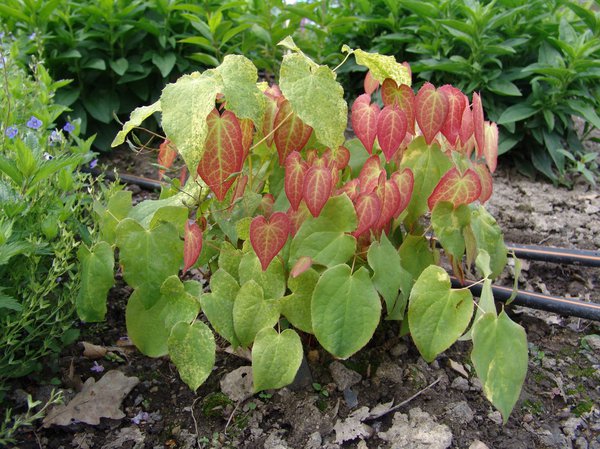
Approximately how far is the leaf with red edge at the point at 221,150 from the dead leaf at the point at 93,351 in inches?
24.5

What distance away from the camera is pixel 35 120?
1.55 metres

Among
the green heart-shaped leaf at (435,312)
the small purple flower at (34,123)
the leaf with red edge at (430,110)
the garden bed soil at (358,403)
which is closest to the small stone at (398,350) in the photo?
the garden bed soil at (358,403)

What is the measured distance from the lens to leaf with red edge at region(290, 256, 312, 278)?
3.78 feet

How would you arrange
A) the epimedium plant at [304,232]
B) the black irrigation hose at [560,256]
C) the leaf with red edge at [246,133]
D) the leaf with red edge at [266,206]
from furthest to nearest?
the black irrigation hose at [560,256] < the leaf with red edge at [266,206] < the leaf with red edge at [246,133] < the epimedium plant at [304,232]

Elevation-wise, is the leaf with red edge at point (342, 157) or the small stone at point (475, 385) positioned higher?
the leaf with red edge at point (342, 157)

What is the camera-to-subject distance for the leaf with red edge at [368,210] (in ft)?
3.78

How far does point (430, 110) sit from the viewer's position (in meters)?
1.21

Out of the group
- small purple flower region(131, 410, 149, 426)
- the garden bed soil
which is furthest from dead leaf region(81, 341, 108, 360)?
small purple flower region(131, 410, 149, 426)

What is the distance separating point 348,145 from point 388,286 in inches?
16.4

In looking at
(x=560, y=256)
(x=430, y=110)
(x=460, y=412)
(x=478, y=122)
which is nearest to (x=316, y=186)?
(x=430, y=110)

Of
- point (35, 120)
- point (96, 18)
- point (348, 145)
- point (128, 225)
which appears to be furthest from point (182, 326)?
point (96, 18)

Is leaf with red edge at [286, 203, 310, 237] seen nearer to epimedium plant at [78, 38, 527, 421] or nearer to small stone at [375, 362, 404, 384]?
epimedium plant at [78, 38, 527, 421]

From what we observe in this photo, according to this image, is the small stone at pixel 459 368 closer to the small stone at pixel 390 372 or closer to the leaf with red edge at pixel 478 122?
the small stone at pixel 390 372

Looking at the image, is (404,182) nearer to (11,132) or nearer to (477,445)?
(477,445)
